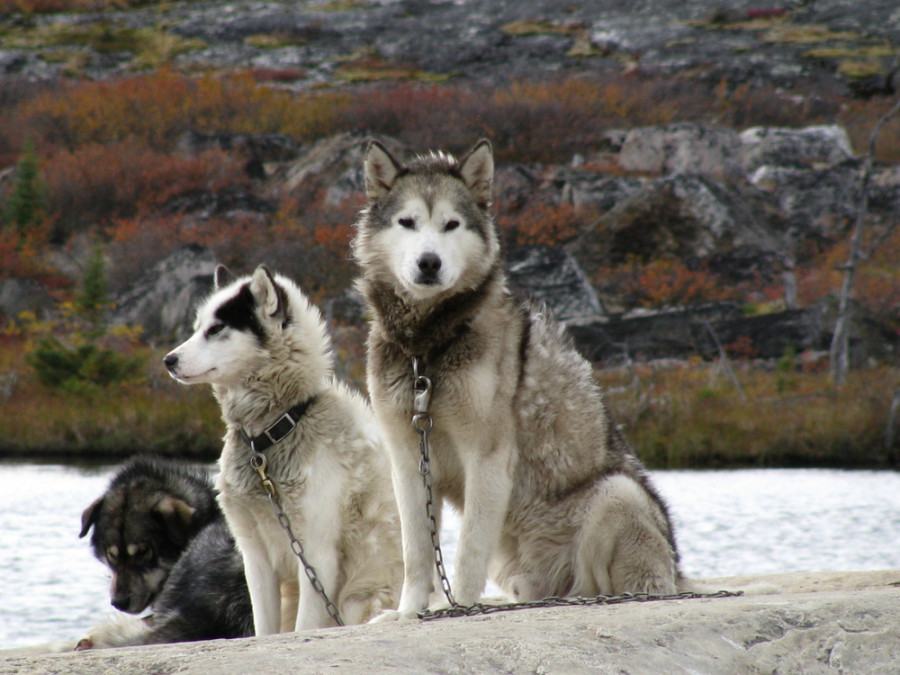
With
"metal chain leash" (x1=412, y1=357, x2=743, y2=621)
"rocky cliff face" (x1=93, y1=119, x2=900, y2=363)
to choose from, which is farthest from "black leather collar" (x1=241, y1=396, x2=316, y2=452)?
"rocky cliff face" (x1=93, y1=119, x2=900, y2=363)

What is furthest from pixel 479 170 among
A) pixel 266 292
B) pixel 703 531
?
pixel 703 531

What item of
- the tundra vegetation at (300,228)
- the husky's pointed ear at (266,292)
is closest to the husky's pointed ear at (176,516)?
the husky's pointed ear at (266,292)

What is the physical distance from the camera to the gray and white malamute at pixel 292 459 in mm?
4465

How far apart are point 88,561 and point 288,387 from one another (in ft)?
27.0

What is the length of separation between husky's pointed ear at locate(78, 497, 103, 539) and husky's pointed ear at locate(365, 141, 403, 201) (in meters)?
2.47

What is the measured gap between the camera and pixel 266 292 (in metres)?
4.82

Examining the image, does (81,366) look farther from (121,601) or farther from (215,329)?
(215,329)

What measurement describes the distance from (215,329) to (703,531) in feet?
32.5

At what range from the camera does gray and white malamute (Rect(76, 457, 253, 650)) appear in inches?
193

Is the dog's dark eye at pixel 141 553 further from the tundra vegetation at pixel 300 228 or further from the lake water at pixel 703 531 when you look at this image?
the tundra vegetation at pixel 300 228

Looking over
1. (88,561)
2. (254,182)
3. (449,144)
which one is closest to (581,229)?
(449,144)

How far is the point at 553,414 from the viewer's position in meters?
4.36

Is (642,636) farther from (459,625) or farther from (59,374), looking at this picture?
(59,374)

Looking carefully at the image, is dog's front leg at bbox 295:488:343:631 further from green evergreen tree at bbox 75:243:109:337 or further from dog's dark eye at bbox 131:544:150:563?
green evergreen tree at bbox 75:243:109:337
